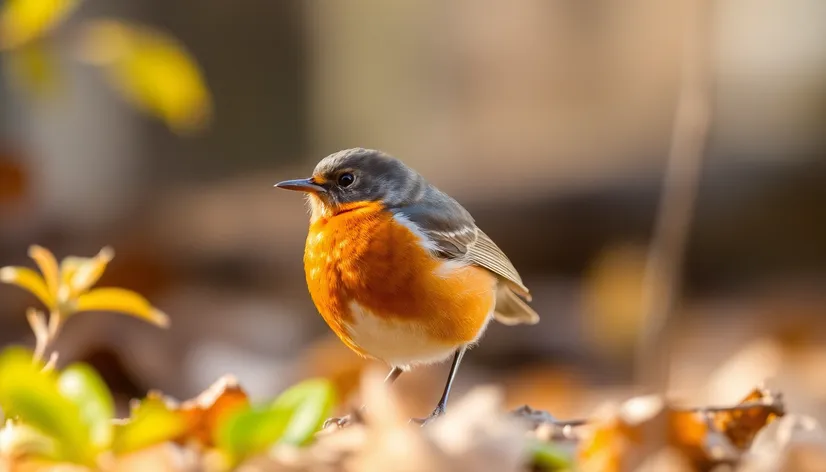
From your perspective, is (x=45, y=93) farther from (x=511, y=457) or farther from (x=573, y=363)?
(x=573, y=363)

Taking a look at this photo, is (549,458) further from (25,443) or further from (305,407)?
(25,443)

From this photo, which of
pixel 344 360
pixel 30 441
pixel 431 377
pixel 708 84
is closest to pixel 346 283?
pixel 30 441

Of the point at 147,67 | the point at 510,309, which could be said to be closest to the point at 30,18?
the point at 147,67

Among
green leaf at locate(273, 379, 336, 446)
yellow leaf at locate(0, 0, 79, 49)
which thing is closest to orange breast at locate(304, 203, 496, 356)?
yellow leaf at locate(0, 0, 79, 49)

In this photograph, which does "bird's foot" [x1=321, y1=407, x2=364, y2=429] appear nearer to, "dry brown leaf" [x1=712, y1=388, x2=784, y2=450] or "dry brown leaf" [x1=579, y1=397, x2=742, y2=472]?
"dry brown leaf" [x1=579, y1=397, x2=742, y2=472]

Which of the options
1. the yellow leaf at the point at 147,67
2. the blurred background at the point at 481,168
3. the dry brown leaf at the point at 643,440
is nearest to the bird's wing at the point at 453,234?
the yellow leaf at the point at 147,67

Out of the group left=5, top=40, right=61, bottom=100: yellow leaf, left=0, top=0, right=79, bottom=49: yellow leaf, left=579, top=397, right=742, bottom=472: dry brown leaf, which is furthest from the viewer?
left=5, top=40, right=61, bottom=100: yellow leaf

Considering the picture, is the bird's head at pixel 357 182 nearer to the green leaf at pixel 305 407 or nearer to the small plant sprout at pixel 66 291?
the small plant sprout at pixel 66 291
